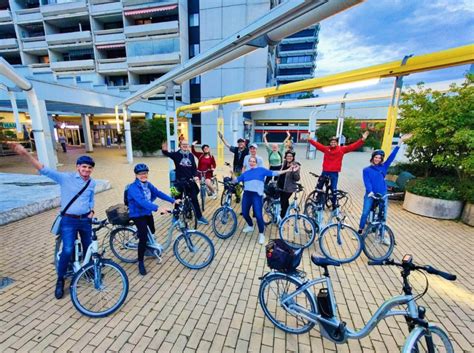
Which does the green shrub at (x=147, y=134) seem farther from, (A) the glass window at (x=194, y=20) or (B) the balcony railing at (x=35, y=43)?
(B) the balcony railing at (x=35, y=43)

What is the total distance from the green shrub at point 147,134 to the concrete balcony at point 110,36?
14.9 m

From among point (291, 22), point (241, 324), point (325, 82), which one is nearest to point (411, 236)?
point (325, 82)

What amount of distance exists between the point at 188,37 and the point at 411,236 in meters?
28.4

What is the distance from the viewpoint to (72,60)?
1070 inches

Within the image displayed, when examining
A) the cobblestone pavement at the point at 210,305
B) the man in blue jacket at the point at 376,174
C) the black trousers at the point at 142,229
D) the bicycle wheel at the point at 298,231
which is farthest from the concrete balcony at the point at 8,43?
the man in blue jacket at the point at 376,174

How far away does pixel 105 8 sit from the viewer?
79.1 ft

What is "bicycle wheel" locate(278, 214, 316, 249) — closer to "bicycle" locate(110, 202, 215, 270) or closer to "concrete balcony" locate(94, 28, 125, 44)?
"bicycle" locate(110, 202, 215, 270)

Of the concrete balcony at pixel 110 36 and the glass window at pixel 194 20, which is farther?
the glass window at pixel 194 20

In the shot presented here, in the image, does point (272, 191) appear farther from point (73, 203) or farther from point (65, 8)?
point (65, 8)

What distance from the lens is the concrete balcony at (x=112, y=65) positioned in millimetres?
25047

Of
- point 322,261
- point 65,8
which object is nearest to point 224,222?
point 322,261

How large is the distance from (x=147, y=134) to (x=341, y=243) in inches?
611

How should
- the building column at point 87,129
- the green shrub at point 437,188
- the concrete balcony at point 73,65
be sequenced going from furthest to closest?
the concrete balcony at point 73,65 < the building column at point 87,129 < the green shrub at point 437,188

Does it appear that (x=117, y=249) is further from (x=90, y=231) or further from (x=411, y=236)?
(x=411, y=236)
